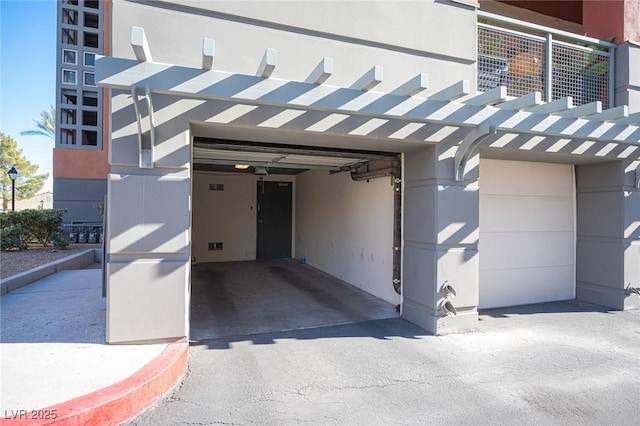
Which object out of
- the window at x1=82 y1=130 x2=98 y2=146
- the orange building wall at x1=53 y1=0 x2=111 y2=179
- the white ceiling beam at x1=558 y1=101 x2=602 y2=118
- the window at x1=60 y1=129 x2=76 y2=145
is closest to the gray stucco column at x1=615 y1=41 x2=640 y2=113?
the white ceiling beam at x1=558 y1=101 x2=602 y2=118

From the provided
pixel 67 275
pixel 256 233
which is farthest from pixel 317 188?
pixel 67 275

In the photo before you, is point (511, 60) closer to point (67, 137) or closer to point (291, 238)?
point (291, 238)

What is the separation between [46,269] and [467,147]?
7.30 m

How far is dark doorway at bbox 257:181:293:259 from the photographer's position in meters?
10.1

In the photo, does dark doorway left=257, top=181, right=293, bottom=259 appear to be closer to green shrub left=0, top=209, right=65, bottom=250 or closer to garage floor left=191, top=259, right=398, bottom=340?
garage floor left=191, top=259, right=398, bottom=340

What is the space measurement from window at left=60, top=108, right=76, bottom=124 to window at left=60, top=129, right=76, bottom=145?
1.09ft

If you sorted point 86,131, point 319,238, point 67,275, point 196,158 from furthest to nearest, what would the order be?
point 86,131, point 319,238, point 67,275, point 196,158

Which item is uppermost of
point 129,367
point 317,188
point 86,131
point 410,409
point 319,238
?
point 86,131

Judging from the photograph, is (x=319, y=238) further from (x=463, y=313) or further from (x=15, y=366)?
(x=15, y=366)

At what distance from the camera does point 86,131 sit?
13875mm

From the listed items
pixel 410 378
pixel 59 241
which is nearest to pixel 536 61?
pixel 410 378

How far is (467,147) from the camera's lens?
388 centimetres

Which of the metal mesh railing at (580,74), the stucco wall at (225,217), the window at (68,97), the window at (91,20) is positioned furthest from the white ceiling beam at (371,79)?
the window at (91,20)

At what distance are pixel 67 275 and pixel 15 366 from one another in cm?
473
